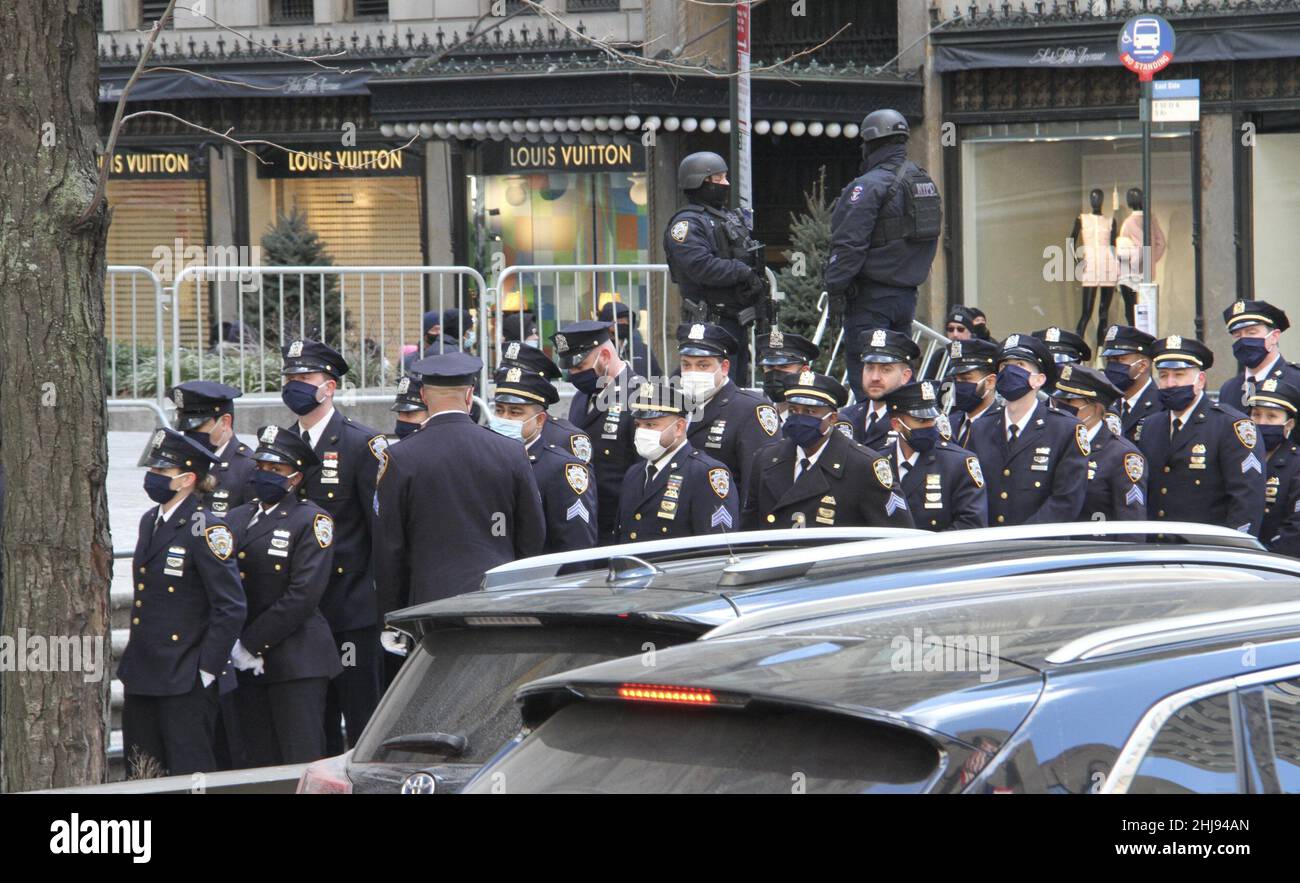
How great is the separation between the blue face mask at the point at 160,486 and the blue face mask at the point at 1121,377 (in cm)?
571

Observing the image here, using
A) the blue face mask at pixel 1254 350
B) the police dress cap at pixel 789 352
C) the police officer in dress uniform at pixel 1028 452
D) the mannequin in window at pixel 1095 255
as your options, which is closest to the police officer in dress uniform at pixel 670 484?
the police officer in dress uniform at pixel 1028 452

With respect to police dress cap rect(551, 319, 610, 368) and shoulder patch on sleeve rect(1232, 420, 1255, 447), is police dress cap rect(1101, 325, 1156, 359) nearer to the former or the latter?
shoulder patch on sleeve rect(1232, 420, 1255, 447)

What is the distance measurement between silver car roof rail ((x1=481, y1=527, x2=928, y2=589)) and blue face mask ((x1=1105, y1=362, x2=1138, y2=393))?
18.5 feet


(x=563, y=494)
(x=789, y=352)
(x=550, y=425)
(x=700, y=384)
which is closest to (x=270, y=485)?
(x=563, y=494)

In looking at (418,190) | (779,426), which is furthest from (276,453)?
(418,190)

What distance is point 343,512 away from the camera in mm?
8781

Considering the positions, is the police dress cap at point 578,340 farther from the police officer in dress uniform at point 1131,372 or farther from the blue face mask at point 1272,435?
the blue face mask at point 1272,435

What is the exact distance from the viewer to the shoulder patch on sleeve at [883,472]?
8008mm

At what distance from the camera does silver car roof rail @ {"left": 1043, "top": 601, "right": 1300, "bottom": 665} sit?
9.91 ft

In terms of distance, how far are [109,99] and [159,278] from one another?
11.7 metres

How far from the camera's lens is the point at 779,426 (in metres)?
9.51

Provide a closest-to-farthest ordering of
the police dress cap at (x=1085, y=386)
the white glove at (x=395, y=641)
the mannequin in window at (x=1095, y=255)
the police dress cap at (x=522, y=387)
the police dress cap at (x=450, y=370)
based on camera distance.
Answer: the white glove at (x=395, y=641), the police dress cap at (x=450, y=370), the police dress cap at (x=522, y=387), the police dress cap at (x=1085, y=386), the mannequin in window at (x=1095, y=255)

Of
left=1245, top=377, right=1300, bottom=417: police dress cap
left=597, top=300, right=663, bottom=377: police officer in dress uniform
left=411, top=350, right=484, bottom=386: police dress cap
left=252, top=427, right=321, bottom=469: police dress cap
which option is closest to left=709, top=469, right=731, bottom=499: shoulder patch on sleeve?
left=411, top=350, right=484, bottom=386: police dress cap
